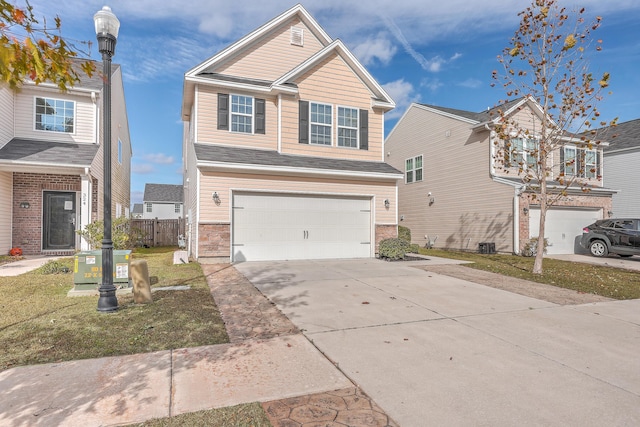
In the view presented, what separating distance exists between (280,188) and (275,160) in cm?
97

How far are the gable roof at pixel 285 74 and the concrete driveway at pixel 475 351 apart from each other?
785 centimetres

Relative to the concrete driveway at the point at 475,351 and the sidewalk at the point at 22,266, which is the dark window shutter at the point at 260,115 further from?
the sidewalk at the point at 22,266

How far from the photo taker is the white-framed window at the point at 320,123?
13.0 meters

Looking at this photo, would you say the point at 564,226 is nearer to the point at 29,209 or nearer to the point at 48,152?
the point at 48,152

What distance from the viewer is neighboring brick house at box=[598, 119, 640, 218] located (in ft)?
64.6

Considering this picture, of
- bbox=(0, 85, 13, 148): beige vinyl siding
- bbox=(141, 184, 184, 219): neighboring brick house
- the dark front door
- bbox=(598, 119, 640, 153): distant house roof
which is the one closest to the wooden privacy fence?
the dark front door

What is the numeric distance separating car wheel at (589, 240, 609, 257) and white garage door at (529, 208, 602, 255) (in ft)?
3.53

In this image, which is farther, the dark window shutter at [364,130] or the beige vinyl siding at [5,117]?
the dark window shutter at [364,130]

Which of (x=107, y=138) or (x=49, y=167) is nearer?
(x=107, y=138)

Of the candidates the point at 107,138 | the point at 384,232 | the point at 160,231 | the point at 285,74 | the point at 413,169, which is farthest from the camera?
the point at 413,169

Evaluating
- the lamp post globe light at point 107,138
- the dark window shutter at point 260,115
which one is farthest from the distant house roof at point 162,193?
the lamp post globe light at point 107,138

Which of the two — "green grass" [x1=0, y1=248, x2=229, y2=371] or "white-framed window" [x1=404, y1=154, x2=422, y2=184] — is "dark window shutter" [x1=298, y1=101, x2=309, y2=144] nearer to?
"green grass" [x1=0, y1=248, x2=229, y2=371]

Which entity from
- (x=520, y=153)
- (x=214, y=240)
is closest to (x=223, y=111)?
(x=214, y=240)

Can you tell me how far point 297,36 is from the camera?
45.9 feet
